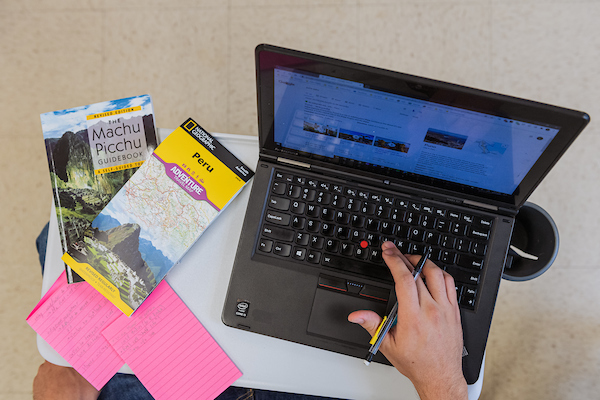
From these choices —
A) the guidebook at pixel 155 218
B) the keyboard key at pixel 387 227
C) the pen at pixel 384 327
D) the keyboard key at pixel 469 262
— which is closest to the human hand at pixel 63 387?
the guidebook at pixel 155 218

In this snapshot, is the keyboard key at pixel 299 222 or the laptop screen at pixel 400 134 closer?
the laptop screen at pixel 400 134

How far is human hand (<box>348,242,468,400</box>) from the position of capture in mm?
674

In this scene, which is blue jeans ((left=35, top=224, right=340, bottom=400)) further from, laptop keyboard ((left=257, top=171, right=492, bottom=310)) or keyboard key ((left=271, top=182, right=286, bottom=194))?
keyboard key ((left=271, top=182, right=286, bottom=194))

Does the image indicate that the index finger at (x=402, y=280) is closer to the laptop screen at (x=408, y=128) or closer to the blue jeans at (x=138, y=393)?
the laptop screen at (x=408, y=128)

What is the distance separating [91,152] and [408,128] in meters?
0.62

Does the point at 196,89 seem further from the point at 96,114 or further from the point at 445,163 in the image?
the point at 445,163

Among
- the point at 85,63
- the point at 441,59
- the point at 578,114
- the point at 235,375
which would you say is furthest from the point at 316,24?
the point at 235,375

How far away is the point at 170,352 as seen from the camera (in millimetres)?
755

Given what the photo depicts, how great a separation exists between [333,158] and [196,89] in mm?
896

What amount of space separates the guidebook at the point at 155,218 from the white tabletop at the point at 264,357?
54 millimetres

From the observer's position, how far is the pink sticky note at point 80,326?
751 mm

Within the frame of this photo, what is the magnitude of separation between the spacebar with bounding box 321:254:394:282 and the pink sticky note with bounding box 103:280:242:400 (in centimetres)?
28

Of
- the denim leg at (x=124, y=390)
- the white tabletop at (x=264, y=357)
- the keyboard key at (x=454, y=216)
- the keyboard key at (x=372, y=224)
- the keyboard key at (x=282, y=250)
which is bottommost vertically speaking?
the denim leg at (x=124, y=390)

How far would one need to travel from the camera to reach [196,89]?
4.67ft
